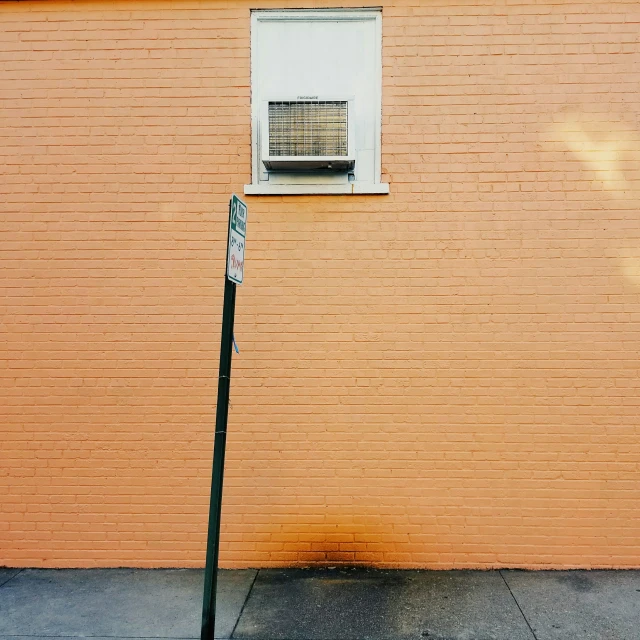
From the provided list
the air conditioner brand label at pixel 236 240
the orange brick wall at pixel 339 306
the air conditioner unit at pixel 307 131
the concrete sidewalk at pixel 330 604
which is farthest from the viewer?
the orange brick wall at pixel 339 306

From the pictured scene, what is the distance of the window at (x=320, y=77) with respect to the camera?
4801 millimetres

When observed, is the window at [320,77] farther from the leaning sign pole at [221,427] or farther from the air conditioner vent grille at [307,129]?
the leaning sign pole at [221,427]

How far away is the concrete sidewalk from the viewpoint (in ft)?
12.4

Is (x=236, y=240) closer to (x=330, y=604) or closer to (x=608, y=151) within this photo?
(x=330, y=604)

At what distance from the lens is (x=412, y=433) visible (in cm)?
473

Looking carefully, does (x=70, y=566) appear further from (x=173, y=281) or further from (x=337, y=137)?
(x=337, y=137)

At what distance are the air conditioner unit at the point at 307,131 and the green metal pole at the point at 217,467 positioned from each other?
1877 mm

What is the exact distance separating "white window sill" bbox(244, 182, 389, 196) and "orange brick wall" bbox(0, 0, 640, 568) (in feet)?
0.26

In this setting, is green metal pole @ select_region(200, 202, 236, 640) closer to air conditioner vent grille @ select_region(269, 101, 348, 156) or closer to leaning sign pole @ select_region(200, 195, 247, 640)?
leaning sign pole @ select_region(200, 195, 247, 640)

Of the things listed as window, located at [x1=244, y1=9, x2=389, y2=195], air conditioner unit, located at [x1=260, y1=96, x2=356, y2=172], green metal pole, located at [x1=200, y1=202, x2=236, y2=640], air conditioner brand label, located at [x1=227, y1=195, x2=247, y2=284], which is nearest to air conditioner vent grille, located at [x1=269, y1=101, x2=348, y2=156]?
air conditioner unit, located at [x1=260, y1=96, x2=356, y2=172]

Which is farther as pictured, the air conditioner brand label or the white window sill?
the white window sill

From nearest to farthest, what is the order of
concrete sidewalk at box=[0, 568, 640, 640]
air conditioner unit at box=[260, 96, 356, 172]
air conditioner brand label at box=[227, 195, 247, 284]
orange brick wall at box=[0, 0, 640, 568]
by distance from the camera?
air conditioner brand label at box=[227, 195, 247, 284], concrete sidewalk at box=[0, 568, 640, 640], air conditioner unit at box=[260, 96, 356, 172], orange brick wall at box=[0, 0, 640, 568]

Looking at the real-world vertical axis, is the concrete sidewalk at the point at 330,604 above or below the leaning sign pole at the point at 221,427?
below

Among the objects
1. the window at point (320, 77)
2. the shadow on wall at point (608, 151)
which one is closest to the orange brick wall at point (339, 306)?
the shadow on wall at point (608, 151)
